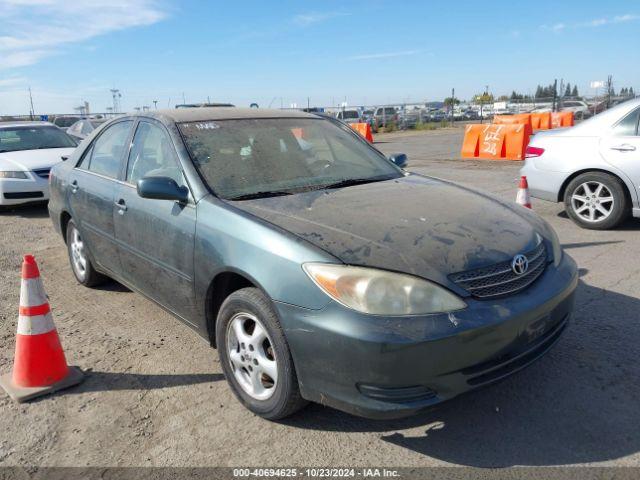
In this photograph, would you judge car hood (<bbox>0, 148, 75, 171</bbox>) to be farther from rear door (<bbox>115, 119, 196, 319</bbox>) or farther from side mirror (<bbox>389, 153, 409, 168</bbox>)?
side mirror (<bbox>389, 153, 409, 168</bbox>)

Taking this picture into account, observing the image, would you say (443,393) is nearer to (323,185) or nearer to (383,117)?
(323,185)

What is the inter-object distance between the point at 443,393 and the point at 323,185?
1.65m

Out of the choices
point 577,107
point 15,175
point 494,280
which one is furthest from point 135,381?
point 577,107

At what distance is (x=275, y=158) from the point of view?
3752 mm

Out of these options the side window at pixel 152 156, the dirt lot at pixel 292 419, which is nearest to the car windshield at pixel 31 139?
the dirt lot at pixel 292 419

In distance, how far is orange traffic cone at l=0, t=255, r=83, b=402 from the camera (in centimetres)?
334

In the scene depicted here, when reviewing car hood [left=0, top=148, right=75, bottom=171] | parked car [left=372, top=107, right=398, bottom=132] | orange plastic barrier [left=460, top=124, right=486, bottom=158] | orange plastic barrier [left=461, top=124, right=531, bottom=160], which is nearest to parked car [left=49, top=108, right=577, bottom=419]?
car hood [left=0, top=148, right=75, bottom=171]

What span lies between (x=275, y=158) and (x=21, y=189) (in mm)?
6638

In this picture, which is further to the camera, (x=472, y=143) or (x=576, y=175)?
(x=472, y=143)

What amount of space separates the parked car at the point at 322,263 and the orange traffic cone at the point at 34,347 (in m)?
0.69

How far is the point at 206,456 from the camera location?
8.85 feet

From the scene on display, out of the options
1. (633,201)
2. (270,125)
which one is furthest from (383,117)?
(270,125)

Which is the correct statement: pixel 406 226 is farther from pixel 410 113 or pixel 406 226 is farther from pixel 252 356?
pixel 410 113

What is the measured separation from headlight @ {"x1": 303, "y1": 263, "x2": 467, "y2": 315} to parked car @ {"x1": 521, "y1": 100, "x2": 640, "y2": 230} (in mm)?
5066
